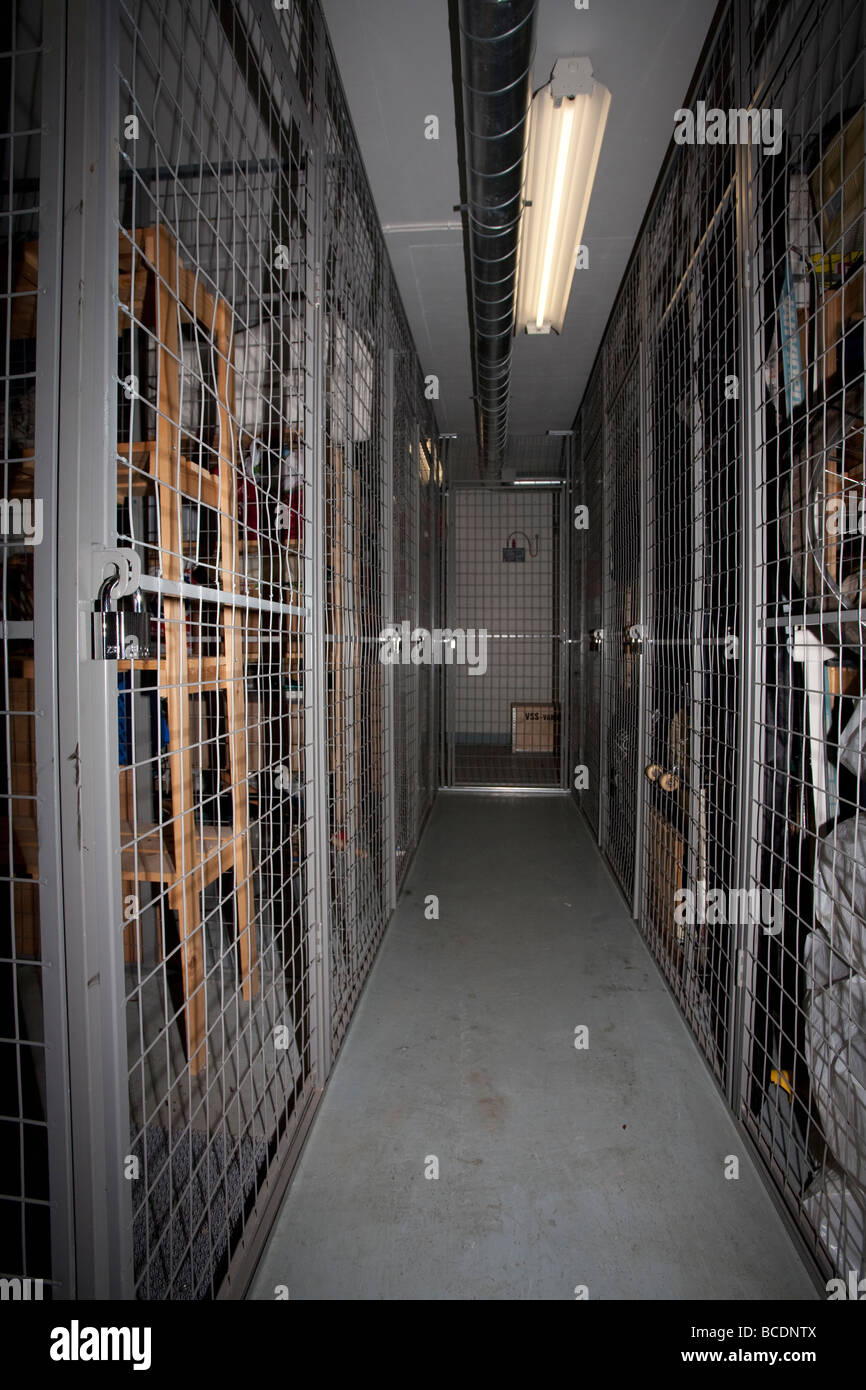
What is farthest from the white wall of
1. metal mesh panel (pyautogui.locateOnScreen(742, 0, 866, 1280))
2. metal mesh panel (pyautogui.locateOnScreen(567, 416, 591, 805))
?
metal mesh panel (pyautogui.locateOnScreen(742, 0, 866, 1280))

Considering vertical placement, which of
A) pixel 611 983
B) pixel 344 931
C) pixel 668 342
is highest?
pixel 668 342

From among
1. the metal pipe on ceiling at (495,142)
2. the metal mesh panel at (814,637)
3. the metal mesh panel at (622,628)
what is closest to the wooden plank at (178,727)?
the metal pipe on ceiling at (495,142)

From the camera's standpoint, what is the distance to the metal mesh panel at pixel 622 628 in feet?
10.2

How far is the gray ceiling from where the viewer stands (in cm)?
193

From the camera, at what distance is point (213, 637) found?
1.61 metres

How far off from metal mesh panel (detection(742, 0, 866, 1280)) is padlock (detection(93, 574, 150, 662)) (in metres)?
1.13

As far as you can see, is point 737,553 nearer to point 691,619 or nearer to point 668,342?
point 691,619

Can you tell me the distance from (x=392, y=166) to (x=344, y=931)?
294 centimetres

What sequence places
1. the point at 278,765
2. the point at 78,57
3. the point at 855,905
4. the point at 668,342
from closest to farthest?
the point at 78,57 < the point at 855,905 < the point at 278,765 < the point at 668,342

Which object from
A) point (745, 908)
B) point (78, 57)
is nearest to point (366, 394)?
point (78, 57)

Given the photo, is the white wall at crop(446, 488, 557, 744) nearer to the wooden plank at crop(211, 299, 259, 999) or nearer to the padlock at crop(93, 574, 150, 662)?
the wooden plank at crop(211, 299, 259, 999)

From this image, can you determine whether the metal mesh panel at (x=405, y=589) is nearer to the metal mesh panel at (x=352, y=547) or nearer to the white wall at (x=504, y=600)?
the metal mesh panel at (x=352, y=547)

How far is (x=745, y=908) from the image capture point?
171 cm

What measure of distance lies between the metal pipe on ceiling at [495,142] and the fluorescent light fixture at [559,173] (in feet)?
0.74
